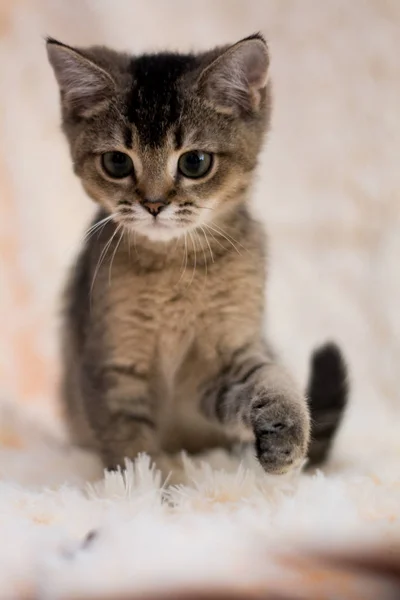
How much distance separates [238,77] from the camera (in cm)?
108

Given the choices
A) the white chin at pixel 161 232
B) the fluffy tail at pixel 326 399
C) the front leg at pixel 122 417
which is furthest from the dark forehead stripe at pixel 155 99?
the fluffy tail at pixel 326 399

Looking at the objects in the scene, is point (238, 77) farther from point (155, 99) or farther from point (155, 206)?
point (155, 206)

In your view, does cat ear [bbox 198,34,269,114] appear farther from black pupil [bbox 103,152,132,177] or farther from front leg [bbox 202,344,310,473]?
front leg [bbox 202,344,310,473]

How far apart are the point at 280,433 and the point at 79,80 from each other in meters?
0.60

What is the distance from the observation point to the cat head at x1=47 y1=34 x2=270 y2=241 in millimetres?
1047

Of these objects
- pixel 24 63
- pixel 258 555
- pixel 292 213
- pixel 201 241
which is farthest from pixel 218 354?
pixel 24 63

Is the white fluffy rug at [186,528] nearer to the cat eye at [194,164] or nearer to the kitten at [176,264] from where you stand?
the kitten at [176,264]

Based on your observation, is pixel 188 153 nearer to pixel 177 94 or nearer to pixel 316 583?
pixel 177 94

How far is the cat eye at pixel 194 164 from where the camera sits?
1.07 m

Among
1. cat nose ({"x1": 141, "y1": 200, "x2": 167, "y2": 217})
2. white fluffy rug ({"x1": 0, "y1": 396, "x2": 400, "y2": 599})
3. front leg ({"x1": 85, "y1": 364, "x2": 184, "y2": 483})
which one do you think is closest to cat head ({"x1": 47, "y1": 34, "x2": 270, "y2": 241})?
cat nose ({"x1": 141, "y1": 200, "x2": 167, "y2": 217})

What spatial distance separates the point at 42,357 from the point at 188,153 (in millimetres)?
702

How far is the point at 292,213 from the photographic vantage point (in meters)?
1.76

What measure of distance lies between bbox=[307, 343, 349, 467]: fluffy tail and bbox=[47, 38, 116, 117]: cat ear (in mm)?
567

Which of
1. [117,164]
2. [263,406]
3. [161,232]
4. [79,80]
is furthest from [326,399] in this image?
[79,80]
